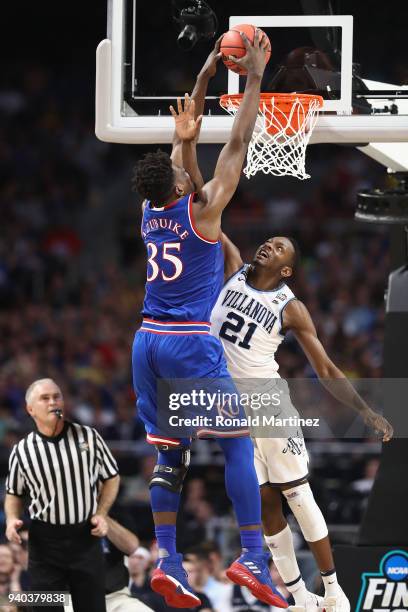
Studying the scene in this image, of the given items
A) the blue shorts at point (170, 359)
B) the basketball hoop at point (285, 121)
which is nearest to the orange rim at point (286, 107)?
the basketball hoop at point (285, 121)

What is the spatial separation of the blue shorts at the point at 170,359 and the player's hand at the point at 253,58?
145 cm

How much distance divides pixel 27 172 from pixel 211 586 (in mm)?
10169

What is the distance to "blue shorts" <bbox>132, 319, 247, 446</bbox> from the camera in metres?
6.54

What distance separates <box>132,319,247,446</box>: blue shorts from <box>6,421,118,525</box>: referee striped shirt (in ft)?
6.56

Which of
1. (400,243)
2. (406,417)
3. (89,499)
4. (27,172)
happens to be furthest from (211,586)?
(27,172)

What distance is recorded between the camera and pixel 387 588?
29.0 ft

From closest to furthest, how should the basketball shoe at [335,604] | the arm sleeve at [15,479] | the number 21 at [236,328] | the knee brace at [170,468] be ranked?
the knee brace at [170,468], the number 21 at [236,328], the basketball shoe at [335,604], the arm sleeve at [15,479]

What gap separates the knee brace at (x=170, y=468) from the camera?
6734 mm

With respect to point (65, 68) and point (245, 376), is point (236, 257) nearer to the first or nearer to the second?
point (245, 376)

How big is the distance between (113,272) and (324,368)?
9956mm

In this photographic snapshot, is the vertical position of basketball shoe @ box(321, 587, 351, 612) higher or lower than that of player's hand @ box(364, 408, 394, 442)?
lower

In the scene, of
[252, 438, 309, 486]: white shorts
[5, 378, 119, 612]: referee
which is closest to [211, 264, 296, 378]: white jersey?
[252, 438, 309, 486]: white shorts

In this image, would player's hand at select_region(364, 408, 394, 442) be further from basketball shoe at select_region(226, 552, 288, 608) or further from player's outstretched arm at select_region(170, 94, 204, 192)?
player's outstretched arm at select_region(170, 94, 204, 192)

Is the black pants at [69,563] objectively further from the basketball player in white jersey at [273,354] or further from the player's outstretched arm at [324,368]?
the player's outstretched arm at [324,368]
